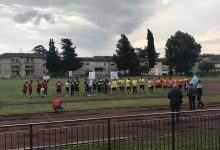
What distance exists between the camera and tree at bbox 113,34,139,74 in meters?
102

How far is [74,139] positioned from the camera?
30.6ft

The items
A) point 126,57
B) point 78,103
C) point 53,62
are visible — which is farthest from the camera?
point 53,62

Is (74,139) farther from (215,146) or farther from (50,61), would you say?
(50,61)

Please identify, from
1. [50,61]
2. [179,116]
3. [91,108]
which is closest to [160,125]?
[179,116]

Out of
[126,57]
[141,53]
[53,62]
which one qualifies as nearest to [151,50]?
[126,57]

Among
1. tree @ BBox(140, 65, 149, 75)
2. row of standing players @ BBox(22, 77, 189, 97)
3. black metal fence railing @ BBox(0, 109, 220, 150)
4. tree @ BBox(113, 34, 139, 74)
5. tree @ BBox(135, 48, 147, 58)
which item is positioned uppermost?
tree @ BBox(135, 48, 147, 58)

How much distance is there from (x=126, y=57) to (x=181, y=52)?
49.6ft

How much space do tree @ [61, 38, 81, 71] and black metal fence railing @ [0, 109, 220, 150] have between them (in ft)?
320

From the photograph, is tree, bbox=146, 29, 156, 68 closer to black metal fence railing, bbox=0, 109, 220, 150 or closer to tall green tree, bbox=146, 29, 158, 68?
tall green tree, bbox=146, 29, 158, 68

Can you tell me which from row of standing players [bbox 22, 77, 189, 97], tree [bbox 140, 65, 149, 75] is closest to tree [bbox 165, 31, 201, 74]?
tree [bbox 140, 65, 149, 75]

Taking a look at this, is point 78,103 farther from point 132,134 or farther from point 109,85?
point 132,134

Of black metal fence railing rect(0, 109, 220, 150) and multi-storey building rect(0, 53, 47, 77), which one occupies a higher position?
multi-storey building rect(0, 53, 47, 77)

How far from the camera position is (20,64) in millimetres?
149625

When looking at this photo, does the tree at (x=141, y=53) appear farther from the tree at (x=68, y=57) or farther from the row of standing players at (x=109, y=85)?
the row of standing players at (x=109, y=85)
